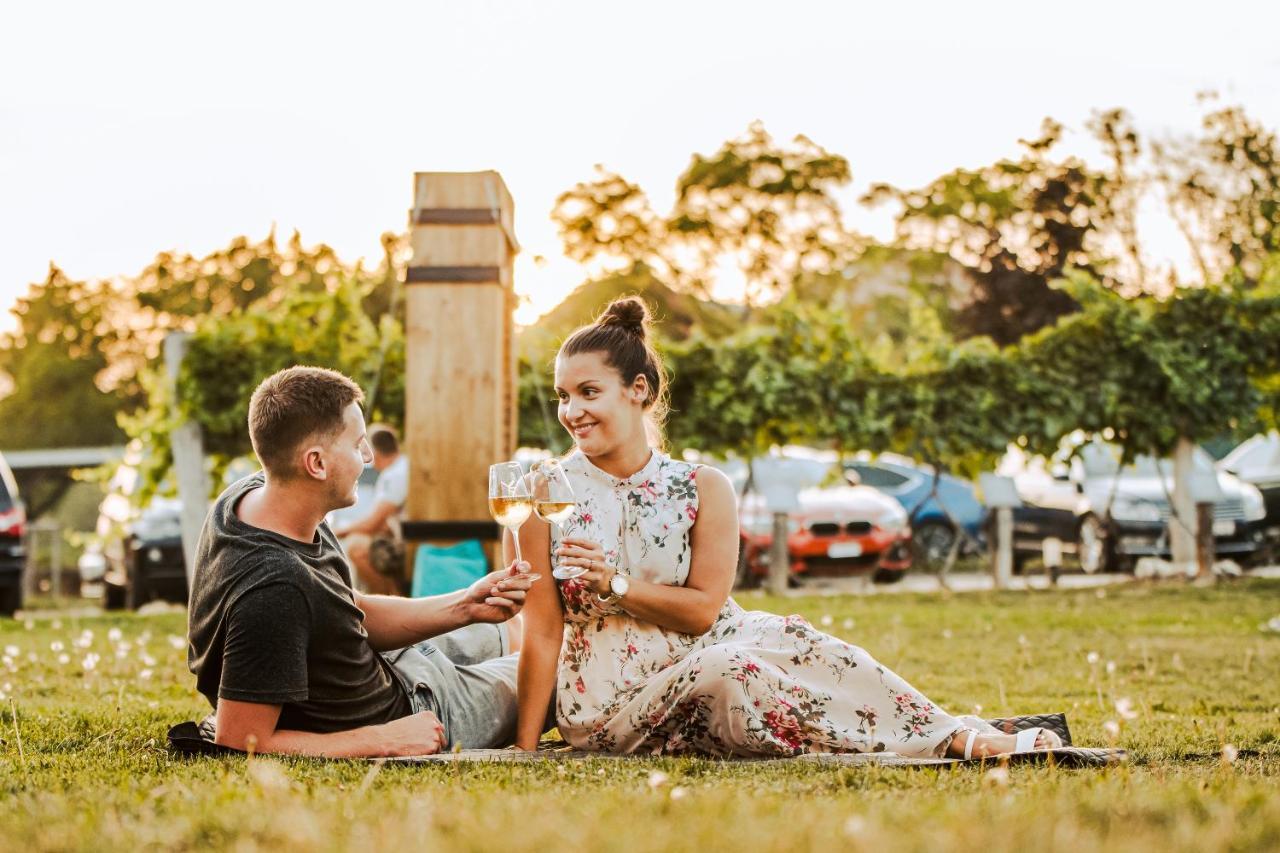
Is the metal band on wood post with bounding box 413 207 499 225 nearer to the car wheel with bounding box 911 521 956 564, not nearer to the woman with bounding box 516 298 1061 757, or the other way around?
the woman with bounding box 516 298 1061 757

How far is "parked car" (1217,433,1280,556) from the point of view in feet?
55.3

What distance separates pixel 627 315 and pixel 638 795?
1.85 metres

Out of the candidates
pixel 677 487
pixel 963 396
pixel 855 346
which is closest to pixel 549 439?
pixel 855 346

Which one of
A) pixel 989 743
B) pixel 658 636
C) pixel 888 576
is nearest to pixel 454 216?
pixel 658 636

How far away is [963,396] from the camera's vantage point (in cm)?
1447

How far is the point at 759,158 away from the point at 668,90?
8.76 meters

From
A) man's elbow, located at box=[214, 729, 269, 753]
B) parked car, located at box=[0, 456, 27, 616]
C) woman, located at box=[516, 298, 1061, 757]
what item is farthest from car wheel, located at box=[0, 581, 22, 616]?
man's elbow, located at box=[214, 729, 269, 753]

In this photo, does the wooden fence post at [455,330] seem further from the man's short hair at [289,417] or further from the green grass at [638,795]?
the man's short hair at [289,417]

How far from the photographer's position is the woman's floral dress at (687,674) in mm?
4109

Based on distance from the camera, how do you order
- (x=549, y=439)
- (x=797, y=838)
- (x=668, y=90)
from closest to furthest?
(x=797, y=838) → (x=549, y=439) → (x=668, y=90)

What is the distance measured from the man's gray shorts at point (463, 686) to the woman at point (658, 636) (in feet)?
0.56

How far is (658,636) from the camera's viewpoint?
441 centimetres

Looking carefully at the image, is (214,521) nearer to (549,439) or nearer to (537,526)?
(537,526)

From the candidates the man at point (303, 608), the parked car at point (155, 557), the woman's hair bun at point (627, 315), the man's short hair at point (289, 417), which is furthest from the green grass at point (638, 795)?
the parked car at point (155, 557)
